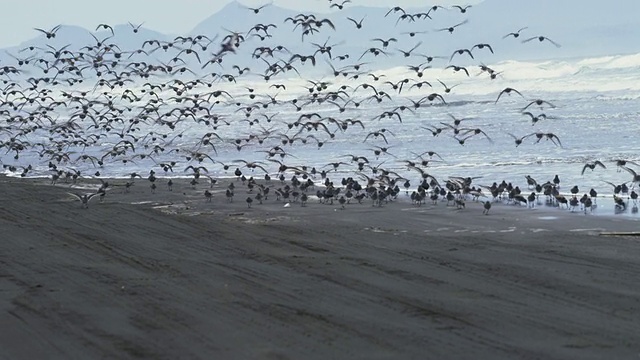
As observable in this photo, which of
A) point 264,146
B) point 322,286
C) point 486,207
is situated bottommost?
point 322,286

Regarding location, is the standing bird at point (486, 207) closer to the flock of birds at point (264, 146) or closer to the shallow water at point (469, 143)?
the flock of birds at point (264, 146)

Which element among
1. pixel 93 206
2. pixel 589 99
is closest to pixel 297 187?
pixel 93 206

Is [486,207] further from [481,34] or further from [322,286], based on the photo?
[481,34]

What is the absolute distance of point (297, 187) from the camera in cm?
2092

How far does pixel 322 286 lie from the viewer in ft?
34.7

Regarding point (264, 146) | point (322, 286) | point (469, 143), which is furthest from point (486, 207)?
point (264, 146)

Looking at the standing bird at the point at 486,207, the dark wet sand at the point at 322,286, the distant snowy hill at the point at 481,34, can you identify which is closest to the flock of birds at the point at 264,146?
the standing bird at the point at 486,207

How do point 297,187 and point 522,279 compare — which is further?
point 297,187

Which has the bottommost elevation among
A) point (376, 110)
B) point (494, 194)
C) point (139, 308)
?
point (139, 308)

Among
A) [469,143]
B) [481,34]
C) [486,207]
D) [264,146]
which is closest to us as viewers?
[486,207]

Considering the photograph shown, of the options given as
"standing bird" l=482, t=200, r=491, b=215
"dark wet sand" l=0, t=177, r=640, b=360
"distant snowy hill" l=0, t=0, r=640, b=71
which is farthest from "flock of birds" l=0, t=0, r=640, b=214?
"distant snowy hill" l=0, t=0, r=640, b=71

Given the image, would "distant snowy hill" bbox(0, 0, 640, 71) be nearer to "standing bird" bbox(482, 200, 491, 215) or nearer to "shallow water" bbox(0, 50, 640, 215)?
"shallow water" bbox(0, 50, 640, 215)

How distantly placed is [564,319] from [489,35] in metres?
151

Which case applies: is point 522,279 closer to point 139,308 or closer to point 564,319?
point 564,319
